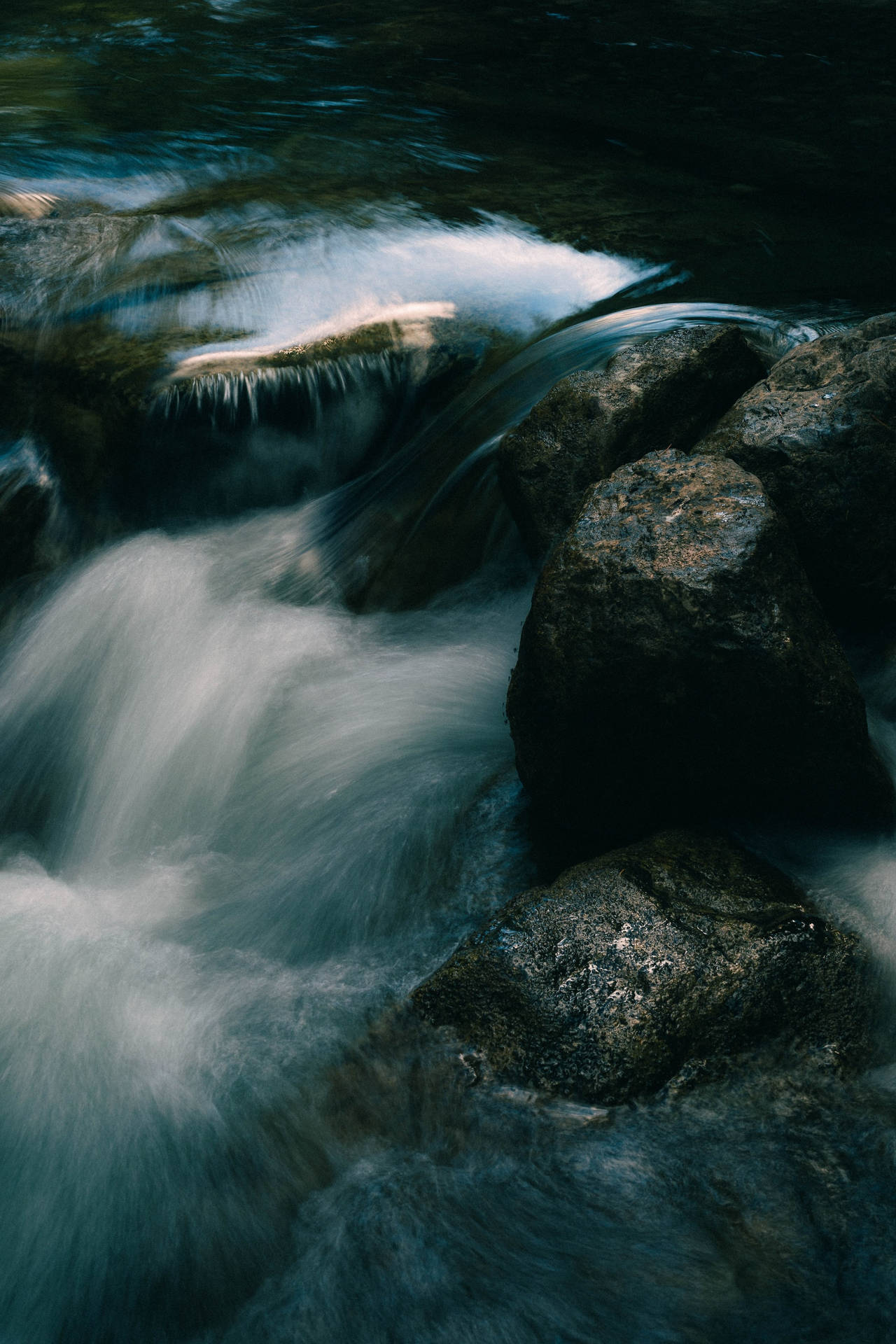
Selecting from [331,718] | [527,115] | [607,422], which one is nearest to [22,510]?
[331,718]

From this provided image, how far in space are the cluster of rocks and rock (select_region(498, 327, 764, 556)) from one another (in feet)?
1.24

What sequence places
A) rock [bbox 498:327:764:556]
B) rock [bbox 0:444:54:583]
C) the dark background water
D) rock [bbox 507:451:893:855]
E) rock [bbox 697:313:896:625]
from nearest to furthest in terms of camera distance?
rock [bbox 507:451:893:855]
rock [bbox 697:313:896:625]
rock [bbox 498:327:764:556]
rock [bbox 0:444:54:583]
the dark background water

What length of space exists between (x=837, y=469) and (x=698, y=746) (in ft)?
3.73

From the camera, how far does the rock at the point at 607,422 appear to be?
384 centimetres

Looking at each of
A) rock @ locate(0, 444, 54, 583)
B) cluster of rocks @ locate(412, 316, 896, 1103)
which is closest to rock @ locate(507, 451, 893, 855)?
cluster of rocks @ locate(412, 316, 896, 1103)

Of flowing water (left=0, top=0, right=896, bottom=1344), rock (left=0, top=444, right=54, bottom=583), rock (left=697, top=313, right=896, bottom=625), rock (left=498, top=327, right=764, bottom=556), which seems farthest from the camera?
rock (left=0, top=444, right=54, bottom=583)

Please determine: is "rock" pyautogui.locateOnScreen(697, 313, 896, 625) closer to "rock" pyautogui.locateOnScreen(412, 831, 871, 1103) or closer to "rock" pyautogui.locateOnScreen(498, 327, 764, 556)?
"rock" pyautogui.locateOnScreen(498, 327, 764, 556)

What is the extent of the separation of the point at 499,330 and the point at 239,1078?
3818 millimetres

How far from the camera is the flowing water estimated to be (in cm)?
221

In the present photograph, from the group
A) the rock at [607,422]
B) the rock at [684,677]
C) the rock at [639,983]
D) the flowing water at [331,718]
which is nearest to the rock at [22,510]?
the flowing water at [331,718]

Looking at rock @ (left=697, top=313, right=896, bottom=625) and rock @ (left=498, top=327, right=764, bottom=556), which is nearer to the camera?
rock @ (left=697, top=313, right=896, bottom=625)

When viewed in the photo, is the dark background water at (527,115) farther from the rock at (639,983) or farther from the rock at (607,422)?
the rock at (639,983)

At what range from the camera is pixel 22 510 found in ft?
13.8

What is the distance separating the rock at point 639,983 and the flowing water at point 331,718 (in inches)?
3.7
